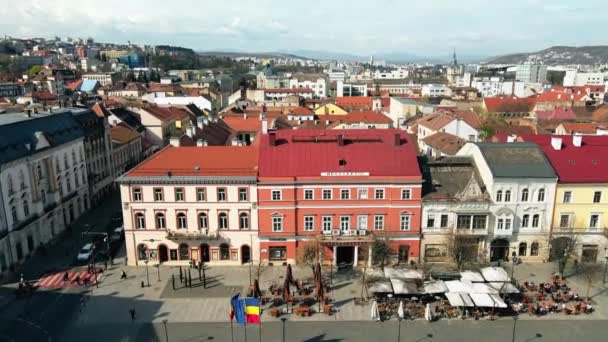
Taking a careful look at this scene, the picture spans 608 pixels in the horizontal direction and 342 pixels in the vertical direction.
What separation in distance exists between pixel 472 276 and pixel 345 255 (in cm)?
1370

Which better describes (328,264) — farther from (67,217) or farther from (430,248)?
(67,217)

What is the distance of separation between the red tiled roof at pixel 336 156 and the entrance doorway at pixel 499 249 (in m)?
12.0

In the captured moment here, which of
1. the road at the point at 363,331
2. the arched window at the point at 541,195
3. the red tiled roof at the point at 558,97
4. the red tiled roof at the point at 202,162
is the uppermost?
the red tiled roof at the point at 558,97

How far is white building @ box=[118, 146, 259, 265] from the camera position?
5062cm

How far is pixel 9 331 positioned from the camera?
40.3 m

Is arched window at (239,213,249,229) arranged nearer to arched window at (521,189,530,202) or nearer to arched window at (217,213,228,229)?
arched window at (217,213,228,229)

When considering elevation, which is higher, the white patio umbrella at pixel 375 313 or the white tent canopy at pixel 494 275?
the white tent canopy at pixel 494 275

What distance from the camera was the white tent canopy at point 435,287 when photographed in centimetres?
4272

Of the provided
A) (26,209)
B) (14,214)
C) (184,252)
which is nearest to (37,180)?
(26,209)

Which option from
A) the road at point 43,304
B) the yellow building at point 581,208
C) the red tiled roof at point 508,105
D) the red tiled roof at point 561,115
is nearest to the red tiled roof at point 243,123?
the road at point 43,304

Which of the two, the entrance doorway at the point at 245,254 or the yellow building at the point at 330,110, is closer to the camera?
the entrance doorway at the point at 245,254

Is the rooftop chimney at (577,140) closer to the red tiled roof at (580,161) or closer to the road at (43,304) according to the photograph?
the red tiled roof at (580,161)

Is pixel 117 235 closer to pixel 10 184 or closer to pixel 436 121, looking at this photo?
pixel 10 184

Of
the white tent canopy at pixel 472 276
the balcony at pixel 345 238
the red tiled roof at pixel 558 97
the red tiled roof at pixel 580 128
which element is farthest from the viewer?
the red tiled roof at pixel 558 97
